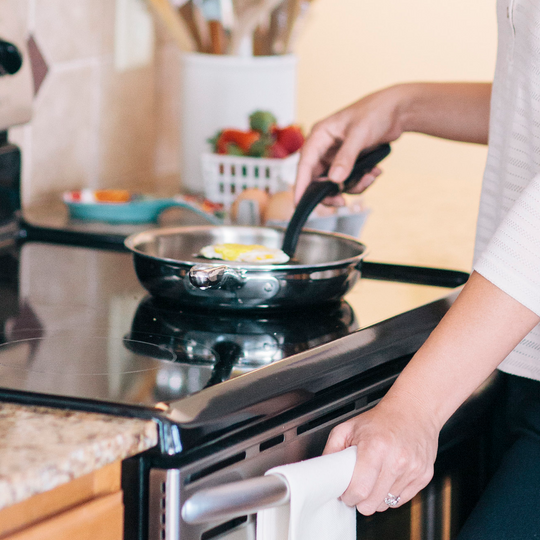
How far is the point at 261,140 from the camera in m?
1.35

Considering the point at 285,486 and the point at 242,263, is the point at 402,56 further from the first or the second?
the point at 285,486

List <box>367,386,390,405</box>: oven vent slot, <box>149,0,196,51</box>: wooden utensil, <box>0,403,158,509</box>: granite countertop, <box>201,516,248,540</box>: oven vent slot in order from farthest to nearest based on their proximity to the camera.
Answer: <box>149,0,196,51</box>: wooden utensil
<box>367,386,390,405</box>: oven vent slot
<box>201,516,248,540</box>: oven vent slot
<box>0,403,158,509</box>: granite countertop

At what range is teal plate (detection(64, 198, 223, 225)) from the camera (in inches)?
47.8

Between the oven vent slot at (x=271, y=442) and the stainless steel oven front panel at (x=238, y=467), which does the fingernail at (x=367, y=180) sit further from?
the oven vent slot at (x=271, y=442)

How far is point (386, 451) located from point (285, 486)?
0.09m

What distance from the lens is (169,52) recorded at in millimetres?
1730

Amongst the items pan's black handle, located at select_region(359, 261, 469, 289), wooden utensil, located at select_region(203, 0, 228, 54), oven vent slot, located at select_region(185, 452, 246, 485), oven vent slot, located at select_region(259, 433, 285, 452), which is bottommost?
oven vent slot, located at select_region(259, 433, 285, 452)

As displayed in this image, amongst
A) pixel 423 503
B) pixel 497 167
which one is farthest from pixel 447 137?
pixel 423 503

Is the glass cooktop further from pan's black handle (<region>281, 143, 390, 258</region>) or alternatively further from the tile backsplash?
the tile backsplash

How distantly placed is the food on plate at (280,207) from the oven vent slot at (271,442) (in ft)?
1.96

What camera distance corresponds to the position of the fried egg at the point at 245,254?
78 centimetres

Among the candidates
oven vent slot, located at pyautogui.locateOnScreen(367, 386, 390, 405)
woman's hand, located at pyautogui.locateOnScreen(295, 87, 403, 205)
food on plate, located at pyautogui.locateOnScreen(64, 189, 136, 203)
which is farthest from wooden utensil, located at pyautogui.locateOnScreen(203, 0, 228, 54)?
oven vent slot, located at pyautogui.locateOnScreen(367, 386, 390, 405)

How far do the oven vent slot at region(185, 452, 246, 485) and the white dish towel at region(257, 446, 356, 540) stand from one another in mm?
37

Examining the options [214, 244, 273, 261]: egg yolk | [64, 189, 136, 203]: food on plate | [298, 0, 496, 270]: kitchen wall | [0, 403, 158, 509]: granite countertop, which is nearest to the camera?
[0, 403, 158, 509]: granite countertop
